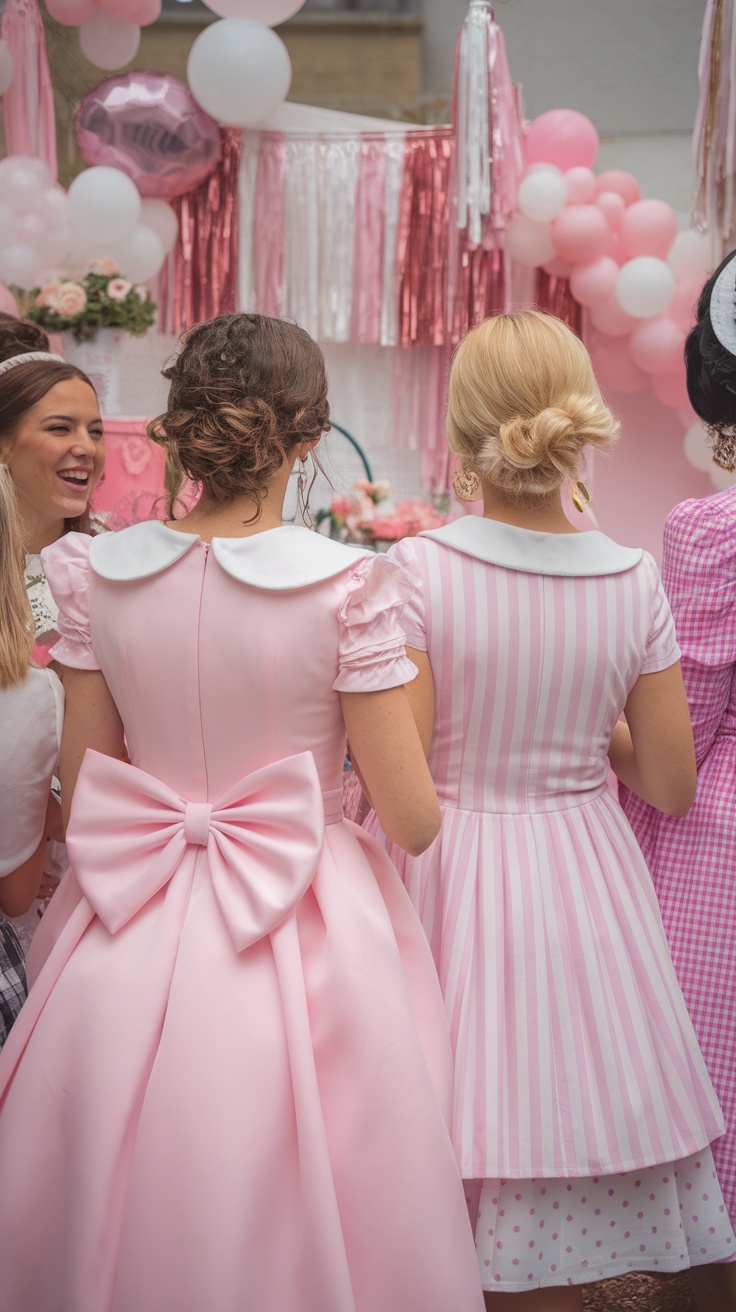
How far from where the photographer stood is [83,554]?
4.62 feet

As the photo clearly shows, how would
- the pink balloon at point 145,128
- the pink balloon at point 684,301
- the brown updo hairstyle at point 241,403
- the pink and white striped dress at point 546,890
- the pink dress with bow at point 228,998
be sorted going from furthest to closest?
the pink balloon at point 684,301, the pink balloon at point 145,128, the pink and white striped dress at point 546,890, the brown updo hairstyle at point 241,403, the pink dress with bow at point 228,998

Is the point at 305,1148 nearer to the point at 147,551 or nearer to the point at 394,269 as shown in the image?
the point at 147,551

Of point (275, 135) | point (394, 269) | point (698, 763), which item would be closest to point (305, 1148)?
point (698, 763)

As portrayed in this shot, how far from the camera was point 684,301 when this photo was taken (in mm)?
4043

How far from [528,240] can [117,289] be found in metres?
1.48

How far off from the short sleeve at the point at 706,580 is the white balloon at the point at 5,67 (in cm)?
299

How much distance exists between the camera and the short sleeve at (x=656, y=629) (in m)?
1.54

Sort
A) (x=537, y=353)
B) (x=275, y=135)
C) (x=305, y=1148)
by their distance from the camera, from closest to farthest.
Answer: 1. (x=305, y=1148)
2. (x=537, y=353)
3. (x=275, y=135)

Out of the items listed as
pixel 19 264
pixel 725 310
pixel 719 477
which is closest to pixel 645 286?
pixel 719 477

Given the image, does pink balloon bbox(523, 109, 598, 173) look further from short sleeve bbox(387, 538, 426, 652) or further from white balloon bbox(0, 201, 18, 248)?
short sleeve bbox(387, 538, 426, 652)

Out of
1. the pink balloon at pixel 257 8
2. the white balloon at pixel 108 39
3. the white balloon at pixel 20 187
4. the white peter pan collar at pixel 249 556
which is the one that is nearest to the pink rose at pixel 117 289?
the white balloon at pixel 20 187

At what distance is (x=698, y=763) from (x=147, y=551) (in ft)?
2.98

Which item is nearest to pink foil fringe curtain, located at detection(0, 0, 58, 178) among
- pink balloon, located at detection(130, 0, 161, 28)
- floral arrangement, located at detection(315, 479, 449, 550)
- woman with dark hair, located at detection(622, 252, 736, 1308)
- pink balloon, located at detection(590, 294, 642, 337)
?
pink balloon, located at detection(130, 0, 161, 28)

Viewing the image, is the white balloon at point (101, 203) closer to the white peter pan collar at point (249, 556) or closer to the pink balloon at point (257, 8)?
the pink balloon at point (257, 8)
